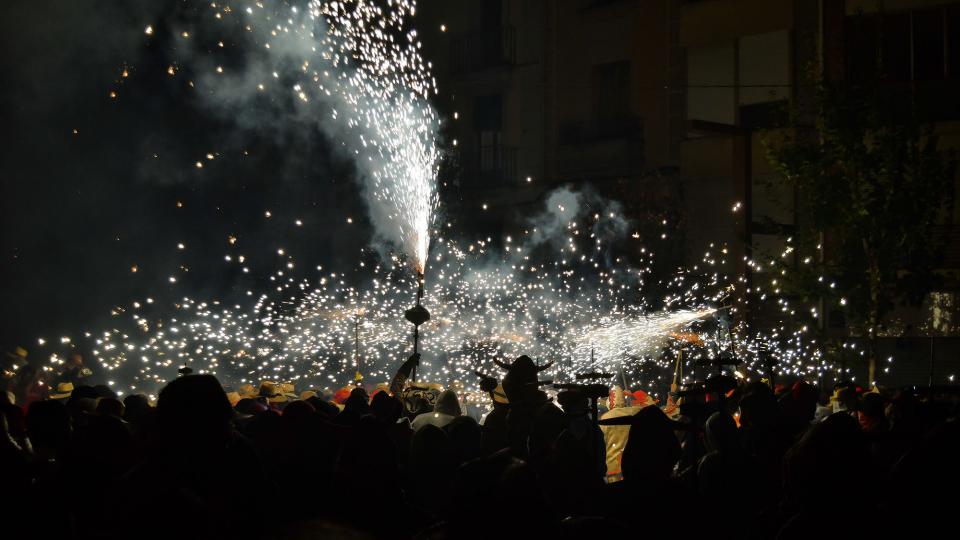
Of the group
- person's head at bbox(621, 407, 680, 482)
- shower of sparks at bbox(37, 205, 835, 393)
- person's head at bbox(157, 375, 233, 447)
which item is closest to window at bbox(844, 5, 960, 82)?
shower of sparks at bbox(37, 205, 835, 393)

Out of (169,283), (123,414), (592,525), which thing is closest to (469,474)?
(592,525)

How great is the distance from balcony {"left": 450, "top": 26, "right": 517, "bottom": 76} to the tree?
34.2 feet

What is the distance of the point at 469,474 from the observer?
2760 millimetres

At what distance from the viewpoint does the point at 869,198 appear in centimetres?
1568

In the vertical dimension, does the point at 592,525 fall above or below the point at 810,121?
below

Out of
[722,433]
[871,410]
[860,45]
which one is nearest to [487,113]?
[860,45]

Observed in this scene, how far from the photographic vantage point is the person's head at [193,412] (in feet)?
11.6

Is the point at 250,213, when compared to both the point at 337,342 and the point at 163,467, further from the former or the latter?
the point at 163,467

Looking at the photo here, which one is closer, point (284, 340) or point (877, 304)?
point (877, 304)

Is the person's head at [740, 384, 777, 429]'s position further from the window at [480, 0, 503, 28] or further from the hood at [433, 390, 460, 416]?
the window at [480, 0, 503, 28]

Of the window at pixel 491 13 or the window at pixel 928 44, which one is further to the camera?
the window at pixel 491 13

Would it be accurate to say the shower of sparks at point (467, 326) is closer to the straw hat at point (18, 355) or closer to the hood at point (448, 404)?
the straw hat at point (18, 355)

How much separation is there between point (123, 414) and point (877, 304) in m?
12.6

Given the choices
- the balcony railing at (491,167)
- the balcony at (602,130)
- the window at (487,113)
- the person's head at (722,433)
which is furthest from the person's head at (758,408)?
the window at (487,113)
